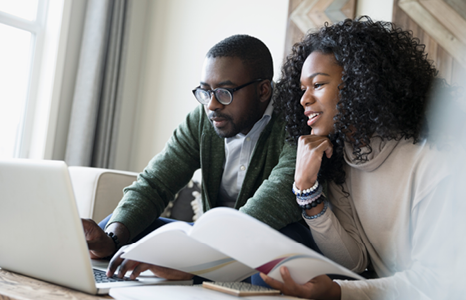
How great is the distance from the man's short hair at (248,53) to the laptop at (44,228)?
0.81 meters

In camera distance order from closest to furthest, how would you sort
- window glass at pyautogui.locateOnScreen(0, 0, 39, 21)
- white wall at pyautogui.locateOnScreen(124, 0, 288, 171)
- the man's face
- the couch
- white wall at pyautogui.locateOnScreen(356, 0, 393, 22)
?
the man's face
the couch
white wall at pyautogui.locateOnScreen(356, 0, 393, 22)
window glass at pyautogui.locateOnScreen(0, 0, 39, 21)
white wall at pyautogui.locateOnScreen(124, 0, 288, 171)

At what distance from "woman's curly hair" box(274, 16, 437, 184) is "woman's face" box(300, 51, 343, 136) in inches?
0.9

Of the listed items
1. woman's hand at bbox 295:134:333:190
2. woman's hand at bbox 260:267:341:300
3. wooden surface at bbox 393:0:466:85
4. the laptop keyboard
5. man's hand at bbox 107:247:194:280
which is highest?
wooden surface at bbox 393:0:466:85

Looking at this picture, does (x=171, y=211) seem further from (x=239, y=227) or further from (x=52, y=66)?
(x=239, y=227)

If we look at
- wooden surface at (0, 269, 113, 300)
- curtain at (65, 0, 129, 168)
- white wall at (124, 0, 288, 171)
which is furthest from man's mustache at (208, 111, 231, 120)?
curtain at (65, 0, 129, 168)

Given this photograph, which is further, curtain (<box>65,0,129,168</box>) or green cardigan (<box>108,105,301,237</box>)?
curtain (<box>65,0,129,168</box>)

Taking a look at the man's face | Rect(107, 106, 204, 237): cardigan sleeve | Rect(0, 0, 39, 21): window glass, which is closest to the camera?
Rect(107, 106, 204, 237): cardigan sleeve

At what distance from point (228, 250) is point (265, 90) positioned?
919 millimetres

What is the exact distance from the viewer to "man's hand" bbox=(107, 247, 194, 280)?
79 cm

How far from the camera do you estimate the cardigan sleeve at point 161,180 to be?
123 cm

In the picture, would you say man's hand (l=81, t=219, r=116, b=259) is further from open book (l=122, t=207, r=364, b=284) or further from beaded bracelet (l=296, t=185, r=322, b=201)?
beaded bracelet (l=296, t=185, r=322, b=201)

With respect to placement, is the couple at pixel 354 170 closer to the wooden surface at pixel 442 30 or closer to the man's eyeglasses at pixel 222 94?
the man's eyeglasses at pixel 222 94

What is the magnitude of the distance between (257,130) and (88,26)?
6.06ft

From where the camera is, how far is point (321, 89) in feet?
3.70
